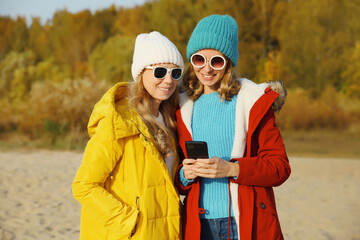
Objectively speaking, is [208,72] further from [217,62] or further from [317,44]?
[317,44]

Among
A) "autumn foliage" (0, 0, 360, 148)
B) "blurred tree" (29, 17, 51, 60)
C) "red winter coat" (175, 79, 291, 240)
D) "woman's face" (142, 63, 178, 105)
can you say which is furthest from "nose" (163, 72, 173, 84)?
"blurred tree" (29, 17, 51, 60)

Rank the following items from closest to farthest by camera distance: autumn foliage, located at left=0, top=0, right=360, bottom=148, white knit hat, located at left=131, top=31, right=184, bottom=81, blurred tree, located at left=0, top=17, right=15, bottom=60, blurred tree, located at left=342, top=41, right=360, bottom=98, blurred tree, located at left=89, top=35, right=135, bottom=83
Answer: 1. white knit hat, located at left=131, top=31, right=184, bottom=81
2. autumn foliage, located at left=0, top=0, right=360, bottom=148
3. blurred tree, located at left=342, top=41, right=360, bottom=98
4. blurred tree, located at left=89, top=35, right=135, bottom=83
5. blurred tree, located at left=0, top=17, right=15, bottom=60

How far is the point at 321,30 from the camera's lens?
19.1 m

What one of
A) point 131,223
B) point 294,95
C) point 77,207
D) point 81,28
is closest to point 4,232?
point 77,207

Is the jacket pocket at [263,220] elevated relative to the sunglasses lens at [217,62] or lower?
lower

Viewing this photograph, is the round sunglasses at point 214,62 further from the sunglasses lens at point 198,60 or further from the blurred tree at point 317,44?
the blurred tree at point 317,44

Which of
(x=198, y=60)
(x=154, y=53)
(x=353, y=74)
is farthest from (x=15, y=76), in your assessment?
(x=198, y=60)

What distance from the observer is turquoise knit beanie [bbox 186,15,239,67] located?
2.26 m

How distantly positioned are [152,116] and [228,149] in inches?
19.1

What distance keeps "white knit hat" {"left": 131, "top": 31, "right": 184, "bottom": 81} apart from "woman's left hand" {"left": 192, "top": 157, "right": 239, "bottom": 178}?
0.65 m

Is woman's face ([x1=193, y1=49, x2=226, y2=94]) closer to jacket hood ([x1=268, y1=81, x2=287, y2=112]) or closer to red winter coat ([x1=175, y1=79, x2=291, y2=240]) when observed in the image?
red winter coat ([x1=175, y1=79, x2=291, y2=240])

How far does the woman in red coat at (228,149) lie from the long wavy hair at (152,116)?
3.5 inches

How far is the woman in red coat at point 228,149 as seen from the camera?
2100 mm

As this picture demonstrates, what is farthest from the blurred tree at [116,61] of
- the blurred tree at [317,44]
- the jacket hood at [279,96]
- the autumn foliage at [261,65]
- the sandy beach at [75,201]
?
the jacket hood at [279,96]
